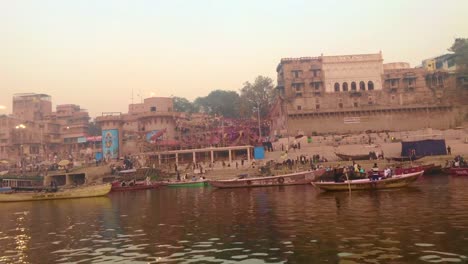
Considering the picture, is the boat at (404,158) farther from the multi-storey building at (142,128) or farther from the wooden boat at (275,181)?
the multi-storey building at (142,128)

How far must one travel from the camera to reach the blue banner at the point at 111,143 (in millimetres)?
70562

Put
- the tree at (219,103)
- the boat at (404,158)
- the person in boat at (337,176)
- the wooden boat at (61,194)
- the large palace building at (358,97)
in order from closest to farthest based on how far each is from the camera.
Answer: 1. the person in boat at (337,176)
2. the wooden boat at (61,194)
3. the boat at (404,158)
4. the large palace building at (358,97)
5. the tree at (219,103)

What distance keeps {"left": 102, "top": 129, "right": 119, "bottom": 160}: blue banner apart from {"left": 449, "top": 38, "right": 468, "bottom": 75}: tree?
6213cm

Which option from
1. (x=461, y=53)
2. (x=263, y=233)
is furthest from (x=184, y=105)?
(x=263, y=233)

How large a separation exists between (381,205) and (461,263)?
11.2 meters

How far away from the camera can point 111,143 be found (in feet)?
232

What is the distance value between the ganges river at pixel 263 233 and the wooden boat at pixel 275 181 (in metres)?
12.8

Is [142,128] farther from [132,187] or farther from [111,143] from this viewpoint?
[132,187]

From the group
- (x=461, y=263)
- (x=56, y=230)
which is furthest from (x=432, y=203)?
(x=56, y=230)

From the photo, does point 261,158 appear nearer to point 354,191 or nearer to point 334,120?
point 334,120

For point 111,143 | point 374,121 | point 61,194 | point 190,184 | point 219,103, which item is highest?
A: point 219,103

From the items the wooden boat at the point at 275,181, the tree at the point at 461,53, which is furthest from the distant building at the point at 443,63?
the wooden boat at the point at 275,181

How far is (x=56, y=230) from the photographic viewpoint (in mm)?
18609

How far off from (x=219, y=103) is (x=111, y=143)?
33.1 metres
